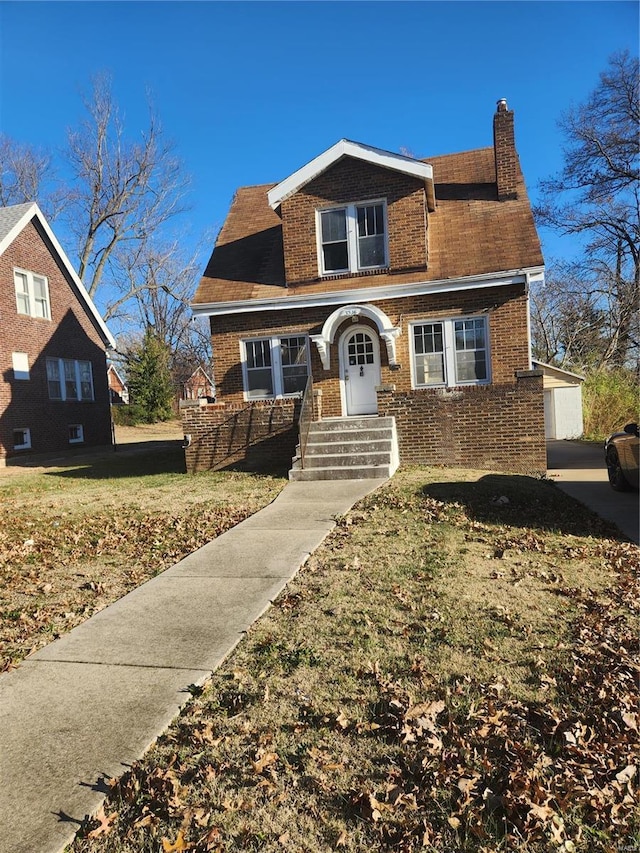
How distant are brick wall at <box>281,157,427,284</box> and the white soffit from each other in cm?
17

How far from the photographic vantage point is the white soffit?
43.7 ft

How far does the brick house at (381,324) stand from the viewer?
39.2 ft

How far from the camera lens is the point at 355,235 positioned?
14000mm

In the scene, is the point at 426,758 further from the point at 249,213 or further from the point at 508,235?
the point at 249,213

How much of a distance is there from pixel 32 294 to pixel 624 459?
19.7 metres

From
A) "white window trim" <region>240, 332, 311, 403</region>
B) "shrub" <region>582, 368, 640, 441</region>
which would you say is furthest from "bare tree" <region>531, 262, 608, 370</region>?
"white window trim" <region>240, 332, 311, 403</region>

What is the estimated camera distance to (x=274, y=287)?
14.5 m

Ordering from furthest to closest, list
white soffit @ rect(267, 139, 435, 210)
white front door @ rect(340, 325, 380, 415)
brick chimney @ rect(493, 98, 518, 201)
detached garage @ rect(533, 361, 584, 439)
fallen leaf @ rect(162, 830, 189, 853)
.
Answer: detached garage @ rect(533, 361, 584, 439) < brick chimney @ rect(493, 98, 518, 201) < white front door @ rect(340, 325, 380, 415) < white soffit @ rect(267, 139, 435, 210) < fallen leaf @ rect(162, 830, 189, 853)

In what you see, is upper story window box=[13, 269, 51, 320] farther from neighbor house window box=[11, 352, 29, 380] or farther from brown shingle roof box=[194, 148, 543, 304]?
brown shingle roof box=[194, 148, 543, 304]

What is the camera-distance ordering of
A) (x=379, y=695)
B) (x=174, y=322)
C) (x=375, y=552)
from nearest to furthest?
(x=379, y=695) < (x=375, y=552) < (x=174, y=322)

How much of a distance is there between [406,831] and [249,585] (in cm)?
307

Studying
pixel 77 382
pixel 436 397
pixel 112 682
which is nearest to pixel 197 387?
pixel 77 382

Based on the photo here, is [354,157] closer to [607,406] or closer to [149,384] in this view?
Result: [607,406]

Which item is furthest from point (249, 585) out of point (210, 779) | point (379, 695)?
point (210, 779)
